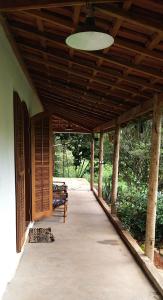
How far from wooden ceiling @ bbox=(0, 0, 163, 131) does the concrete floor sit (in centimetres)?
239

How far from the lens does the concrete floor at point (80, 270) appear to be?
327cm

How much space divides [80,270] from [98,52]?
9.23 ft

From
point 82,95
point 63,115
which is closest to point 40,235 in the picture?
point 82,95

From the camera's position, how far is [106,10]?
1.95 m

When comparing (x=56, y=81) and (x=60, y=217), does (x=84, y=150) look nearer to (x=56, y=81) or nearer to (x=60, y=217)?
(x=60, y=217)

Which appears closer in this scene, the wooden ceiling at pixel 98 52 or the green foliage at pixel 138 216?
the wooden ceiling at pixel 98 52

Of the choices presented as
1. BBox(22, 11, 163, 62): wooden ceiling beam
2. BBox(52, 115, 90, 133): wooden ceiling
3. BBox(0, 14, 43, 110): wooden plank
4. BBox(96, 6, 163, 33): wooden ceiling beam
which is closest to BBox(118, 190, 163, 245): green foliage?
BBox(0, 14, 43, 110): wooden plank

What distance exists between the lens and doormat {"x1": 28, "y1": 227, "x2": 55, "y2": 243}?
16.5ft

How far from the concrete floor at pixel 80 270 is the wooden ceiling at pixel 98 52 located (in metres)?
2.39

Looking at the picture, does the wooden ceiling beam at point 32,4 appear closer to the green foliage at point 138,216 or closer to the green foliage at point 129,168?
the green foliage at point 129,168

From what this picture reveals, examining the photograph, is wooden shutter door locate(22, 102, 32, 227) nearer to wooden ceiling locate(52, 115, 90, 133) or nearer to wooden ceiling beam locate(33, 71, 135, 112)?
wooden ceiling beam locate(33, 71, 135, 112)

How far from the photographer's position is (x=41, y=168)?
254 inches

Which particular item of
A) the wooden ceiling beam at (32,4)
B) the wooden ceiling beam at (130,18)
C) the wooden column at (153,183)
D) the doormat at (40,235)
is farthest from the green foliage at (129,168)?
the wooden ceiling beam at (32,4)

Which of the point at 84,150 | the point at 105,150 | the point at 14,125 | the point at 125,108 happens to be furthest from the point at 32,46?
the point at 84,150
